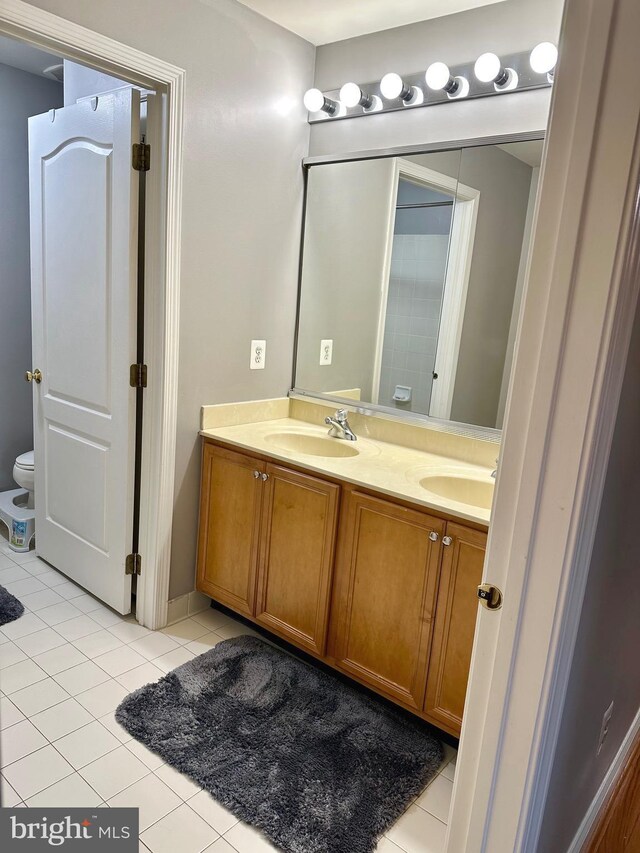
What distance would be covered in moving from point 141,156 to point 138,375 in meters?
0.79

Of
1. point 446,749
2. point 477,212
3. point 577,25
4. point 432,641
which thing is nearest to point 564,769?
point 432,641

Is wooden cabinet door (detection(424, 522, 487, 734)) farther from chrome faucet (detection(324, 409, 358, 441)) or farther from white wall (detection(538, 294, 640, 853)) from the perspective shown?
chrome faucet (detection(324, 409, 358, 441))

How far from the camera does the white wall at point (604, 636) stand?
1156 mm

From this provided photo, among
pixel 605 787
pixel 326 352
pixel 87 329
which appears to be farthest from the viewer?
pixel 326 352

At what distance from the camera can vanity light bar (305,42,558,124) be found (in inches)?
80.4

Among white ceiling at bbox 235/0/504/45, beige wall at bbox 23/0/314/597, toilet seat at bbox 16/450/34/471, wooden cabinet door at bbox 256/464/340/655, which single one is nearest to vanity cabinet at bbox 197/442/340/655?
wooden cabinet door at bbox 256/464/340/655

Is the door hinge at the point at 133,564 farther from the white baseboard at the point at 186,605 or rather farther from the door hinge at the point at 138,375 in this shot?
the door hinge at the point at 138,375

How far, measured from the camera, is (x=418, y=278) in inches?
95.7

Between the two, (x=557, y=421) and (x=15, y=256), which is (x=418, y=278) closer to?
(x=557, y=421)

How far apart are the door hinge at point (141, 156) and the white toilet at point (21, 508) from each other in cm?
173

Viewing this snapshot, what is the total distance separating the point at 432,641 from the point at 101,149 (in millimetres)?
2108

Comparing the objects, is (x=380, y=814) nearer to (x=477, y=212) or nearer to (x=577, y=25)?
(x=577, y=25)

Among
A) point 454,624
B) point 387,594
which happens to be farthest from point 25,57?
point 454,624

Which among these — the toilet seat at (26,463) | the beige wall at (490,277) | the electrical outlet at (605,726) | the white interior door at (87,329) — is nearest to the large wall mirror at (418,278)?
the beige wall at (490,277)
